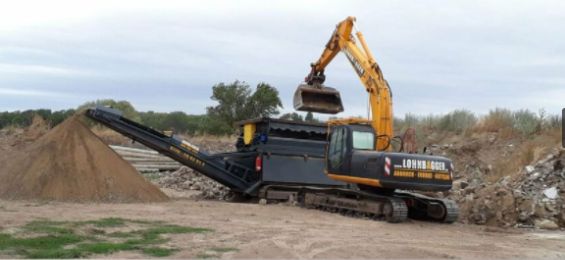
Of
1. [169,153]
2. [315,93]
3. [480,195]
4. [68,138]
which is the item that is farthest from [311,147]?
[68,138]

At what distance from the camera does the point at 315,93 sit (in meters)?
17.1

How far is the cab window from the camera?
1434 centimetres

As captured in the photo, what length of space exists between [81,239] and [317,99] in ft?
30.4

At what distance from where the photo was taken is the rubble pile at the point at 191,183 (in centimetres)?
2034

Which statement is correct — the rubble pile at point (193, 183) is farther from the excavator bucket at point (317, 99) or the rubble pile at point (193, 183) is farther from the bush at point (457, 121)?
the bush at point (457, 121)

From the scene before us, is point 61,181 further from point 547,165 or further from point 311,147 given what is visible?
point 547,165

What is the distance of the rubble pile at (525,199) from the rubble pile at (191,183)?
746 cm

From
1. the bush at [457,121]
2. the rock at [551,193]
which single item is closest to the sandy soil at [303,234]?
the rock at [551,193]

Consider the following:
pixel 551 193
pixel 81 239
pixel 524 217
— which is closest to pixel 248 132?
pixel 524 217

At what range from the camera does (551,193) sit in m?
14.5

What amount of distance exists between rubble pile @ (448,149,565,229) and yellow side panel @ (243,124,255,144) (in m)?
5.69

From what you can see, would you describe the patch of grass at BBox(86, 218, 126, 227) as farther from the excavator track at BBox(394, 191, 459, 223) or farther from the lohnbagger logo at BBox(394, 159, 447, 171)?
the excavator track at BBox(394, 191, 459, 223)

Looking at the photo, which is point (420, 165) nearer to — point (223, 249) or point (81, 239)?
point (223, 249)

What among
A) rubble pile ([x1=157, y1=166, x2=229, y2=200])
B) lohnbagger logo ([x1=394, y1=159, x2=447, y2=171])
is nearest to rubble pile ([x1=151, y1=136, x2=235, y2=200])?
rubble pile ([x1=157, y1=166, x2=229, y2=200])
